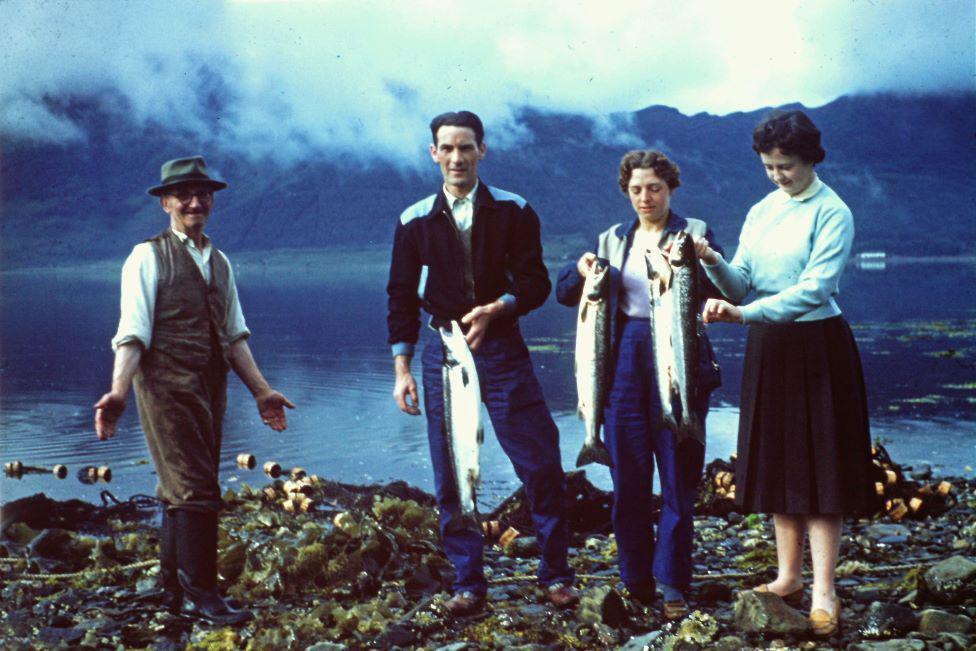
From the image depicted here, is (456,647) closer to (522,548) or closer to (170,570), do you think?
(170,570)

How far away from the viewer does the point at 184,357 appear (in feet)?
19.0

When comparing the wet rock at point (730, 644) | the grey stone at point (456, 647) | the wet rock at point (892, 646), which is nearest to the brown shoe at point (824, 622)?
the wet rock at point (892, 646)

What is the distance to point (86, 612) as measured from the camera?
6340 millimetres

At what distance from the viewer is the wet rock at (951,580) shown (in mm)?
5926

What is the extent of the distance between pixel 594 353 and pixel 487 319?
1.97ft

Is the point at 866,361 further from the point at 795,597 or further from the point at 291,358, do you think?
the point at 795,597

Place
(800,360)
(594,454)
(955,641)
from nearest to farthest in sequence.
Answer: (955,641) < (800,360) < (594,454)

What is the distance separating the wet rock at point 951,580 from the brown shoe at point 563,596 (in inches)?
77.6

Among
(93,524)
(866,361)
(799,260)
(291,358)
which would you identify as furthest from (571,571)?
(291,358)

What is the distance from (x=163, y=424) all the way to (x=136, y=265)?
855 mm

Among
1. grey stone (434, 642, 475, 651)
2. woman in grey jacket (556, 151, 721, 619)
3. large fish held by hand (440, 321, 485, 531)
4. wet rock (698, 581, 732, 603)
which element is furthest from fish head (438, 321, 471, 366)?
wet rock (698, 581, 732, 603)

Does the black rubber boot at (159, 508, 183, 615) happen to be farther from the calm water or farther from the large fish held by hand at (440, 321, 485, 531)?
the calm water

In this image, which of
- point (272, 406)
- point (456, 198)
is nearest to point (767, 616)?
point (456, 198)

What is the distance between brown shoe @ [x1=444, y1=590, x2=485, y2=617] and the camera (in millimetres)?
5914
